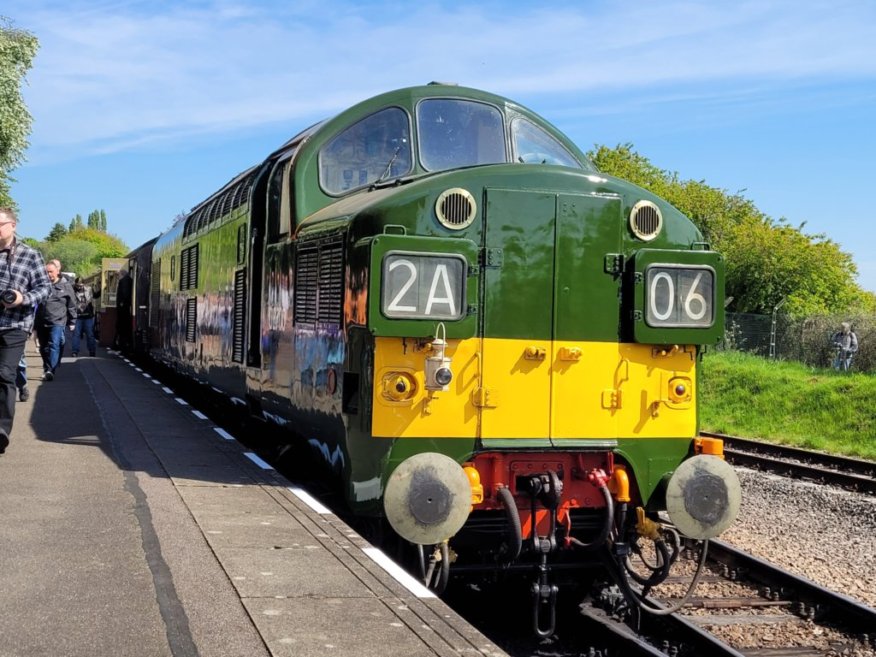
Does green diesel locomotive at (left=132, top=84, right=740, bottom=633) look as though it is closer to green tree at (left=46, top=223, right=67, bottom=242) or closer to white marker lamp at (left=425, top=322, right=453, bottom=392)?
white marker lamp at (left=425, top=322, right=453, bottom=392)

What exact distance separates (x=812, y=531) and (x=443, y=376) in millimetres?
5884

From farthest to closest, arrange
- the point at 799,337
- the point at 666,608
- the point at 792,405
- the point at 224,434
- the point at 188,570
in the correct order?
the point at 799,337, the point at 792,405, the point at 224,434, the point at 666,608, the point at 188,570

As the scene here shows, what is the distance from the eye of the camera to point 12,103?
34812 mm

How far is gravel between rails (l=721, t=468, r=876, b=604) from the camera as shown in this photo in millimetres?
8727

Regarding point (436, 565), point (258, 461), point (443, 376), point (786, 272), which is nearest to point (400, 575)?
point (436, 565)

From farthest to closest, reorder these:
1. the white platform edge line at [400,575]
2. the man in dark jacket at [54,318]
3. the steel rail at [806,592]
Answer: the man in dark jacket at [54,318]
the steel rail at [806,592]
the white platform edge line at [400,575]

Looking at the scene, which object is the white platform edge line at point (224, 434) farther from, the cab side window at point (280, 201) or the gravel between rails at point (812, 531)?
the gravel between rails at point (812, 531)

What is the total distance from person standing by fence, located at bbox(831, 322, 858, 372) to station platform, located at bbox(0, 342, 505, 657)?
22.5 metres

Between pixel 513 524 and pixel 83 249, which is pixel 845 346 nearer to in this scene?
pixel 513 524

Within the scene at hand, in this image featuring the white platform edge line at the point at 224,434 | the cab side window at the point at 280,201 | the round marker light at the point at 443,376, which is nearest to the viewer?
the round marker light at the point at 443,376

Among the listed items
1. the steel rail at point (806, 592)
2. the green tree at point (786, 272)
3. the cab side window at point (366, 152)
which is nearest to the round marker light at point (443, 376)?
the cab side window at point (366, 152)

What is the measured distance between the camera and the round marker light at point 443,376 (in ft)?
20.1

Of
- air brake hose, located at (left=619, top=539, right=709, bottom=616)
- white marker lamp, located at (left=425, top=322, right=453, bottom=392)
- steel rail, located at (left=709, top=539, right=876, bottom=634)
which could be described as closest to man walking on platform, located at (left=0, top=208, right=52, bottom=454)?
white marker lamp, located at (left=425, top=322, right=453, bottom=392)

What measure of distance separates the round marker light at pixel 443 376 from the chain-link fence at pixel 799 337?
25.1 metres
